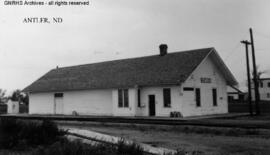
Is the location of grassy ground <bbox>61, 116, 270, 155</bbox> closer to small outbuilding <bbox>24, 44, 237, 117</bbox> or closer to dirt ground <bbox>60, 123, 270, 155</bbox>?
dirt ground <bbox>60, 123, 270, 155</bbox>

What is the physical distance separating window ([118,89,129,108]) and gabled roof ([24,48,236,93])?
1.91ft

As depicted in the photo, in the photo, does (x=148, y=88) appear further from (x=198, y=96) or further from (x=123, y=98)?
(x=198, y=96)

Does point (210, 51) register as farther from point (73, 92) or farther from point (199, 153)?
point (199, 153)

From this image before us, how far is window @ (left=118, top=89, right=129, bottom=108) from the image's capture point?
1266 inches

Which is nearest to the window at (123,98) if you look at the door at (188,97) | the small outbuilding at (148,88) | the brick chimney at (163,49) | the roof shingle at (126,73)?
the small outbuilding at (148,88)

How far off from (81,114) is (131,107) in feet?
24.6

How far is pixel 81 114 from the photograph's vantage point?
36.8 meters

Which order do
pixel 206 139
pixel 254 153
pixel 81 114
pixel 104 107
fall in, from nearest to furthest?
pixel 254 153 < pixel 206 139 < pixel 104 107 < pixel 81 114

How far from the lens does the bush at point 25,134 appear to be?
34.9 ft

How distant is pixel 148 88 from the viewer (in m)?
31.3

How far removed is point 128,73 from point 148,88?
402 centimetres

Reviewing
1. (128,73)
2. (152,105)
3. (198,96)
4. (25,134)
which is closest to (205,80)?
(198,96)

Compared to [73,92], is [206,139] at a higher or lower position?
lower

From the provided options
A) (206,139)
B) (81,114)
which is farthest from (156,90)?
(206,139)
